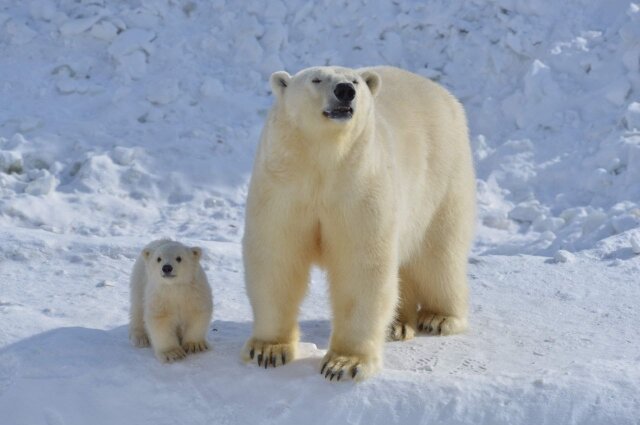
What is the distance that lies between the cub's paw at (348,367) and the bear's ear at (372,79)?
42.8 inches

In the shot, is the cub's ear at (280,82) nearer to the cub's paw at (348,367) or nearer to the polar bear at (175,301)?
the polar bear at (175,301)

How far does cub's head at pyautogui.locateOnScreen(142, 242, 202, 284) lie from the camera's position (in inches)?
174

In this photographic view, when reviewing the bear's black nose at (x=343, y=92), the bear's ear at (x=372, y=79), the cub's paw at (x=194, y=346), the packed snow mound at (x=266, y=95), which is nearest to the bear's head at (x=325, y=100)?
the bear's black nose at (x=343, y=92)

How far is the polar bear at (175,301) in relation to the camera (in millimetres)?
4430

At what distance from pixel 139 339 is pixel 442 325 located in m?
1.48

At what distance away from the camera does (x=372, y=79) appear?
448 cm

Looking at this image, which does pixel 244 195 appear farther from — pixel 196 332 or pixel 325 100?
Result: pixel 325 100

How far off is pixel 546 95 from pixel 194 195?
2851mm

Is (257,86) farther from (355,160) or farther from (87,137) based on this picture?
(355,160)

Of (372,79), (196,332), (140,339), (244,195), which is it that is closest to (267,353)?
(196,332)

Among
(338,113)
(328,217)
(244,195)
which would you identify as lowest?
(328,217)

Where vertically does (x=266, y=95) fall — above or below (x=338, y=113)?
above

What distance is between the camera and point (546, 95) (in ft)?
27.9

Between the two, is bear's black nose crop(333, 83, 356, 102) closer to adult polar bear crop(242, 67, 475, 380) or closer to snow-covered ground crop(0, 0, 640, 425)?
adult polar bear crop(242, 67, 475, 380)
